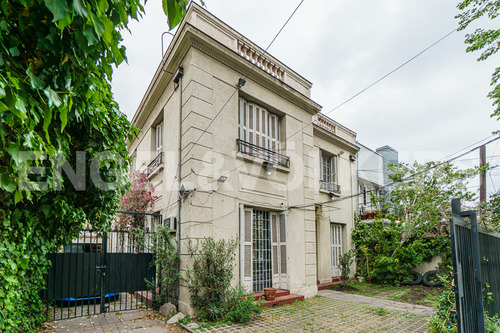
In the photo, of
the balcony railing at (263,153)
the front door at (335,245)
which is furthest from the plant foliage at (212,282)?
the front door at (335,245)

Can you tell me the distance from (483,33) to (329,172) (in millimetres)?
7162

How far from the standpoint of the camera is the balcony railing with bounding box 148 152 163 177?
9.17 m

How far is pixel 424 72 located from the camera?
5.21 meters

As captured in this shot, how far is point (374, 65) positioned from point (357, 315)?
227 inches

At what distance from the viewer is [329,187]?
12484 millimetres

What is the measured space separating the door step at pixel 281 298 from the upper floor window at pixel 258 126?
13.9ft

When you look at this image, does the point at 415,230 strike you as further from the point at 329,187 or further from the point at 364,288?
the point at 329,187

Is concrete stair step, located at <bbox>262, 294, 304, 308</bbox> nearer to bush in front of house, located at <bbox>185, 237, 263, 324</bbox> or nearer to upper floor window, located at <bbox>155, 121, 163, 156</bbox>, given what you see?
bush in front of house, located at <bbox>185, 237, 263, 324</bbox>

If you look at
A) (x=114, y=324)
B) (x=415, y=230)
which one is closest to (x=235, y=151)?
(x=114, y=324)

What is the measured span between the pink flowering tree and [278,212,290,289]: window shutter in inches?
168

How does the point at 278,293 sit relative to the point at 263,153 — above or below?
below

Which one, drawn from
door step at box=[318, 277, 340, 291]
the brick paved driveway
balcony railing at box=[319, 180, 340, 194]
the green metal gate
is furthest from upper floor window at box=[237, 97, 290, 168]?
door step at box=[318, 277, 340, 291]

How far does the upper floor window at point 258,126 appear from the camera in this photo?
8594mm

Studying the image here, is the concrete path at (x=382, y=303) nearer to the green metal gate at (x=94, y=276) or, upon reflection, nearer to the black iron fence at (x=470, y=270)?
the black iron fence at (x=470, y=270)
